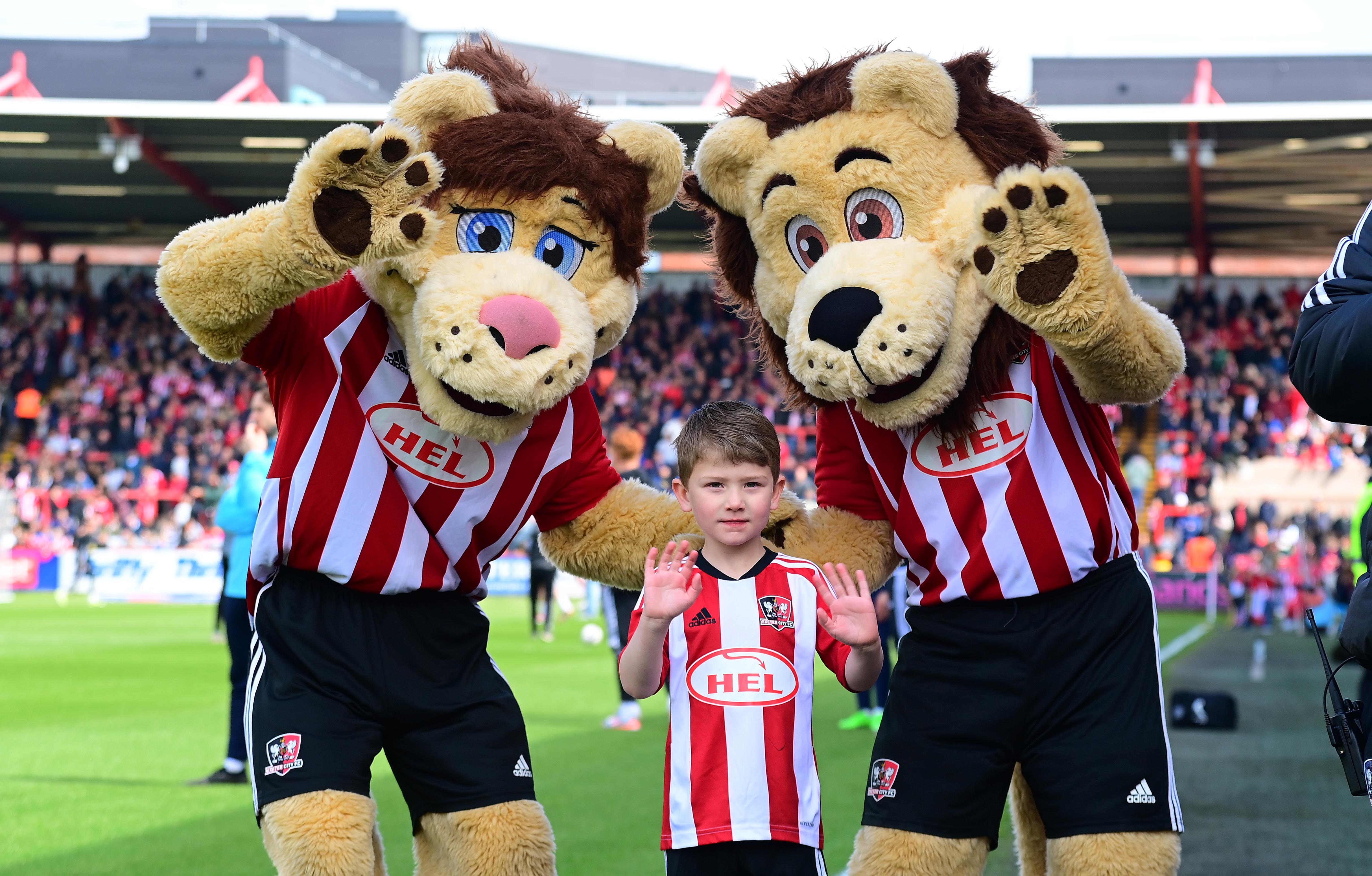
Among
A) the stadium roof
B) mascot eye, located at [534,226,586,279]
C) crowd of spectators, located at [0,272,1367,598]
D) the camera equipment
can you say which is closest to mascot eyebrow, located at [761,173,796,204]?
mascot eye, located at [534,226,586,279]

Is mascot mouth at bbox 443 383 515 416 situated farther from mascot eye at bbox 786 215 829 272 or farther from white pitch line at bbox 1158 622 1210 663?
white pitch line at bbox 1158 622 1210 663

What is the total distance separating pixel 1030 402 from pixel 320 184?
57.5 inches

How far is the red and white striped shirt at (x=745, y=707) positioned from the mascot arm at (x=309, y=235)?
0.92 meters

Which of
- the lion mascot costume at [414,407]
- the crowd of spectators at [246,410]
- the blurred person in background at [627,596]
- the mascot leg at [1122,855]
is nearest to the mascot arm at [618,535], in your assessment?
the lion mascot costume at [414,407]

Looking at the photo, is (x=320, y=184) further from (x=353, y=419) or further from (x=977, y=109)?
(x=977, y=109)

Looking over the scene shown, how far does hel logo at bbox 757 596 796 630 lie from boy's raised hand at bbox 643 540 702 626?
14cm

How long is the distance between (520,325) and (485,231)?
33 cm

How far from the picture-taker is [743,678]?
275cm

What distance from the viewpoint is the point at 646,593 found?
272 cm

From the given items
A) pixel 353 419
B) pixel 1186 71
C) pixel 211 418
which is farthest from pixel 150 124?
pixel 1186 71

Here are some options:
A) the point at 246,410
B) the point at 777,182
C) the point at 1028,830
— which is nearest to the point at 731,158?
the point at 777,182

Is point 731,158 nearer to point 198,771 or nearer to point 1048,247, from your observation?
point 1048,247

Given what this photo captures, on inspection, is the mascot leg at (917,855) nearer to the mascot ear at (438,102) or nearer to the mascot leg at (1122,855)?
the mascot leg at (1122,855)

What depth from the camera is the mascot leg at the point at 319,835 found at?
100 inches
